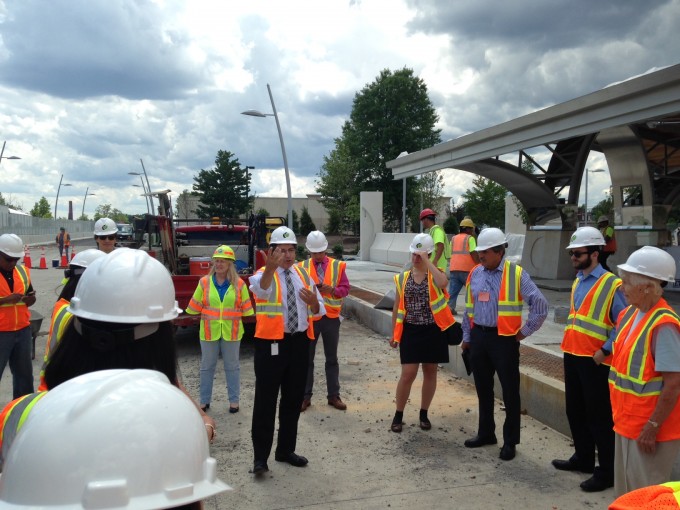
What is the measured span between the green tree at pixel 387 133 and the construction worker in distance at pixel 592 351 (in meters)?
42.9

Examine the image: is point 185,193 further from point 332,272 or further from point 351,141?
point 332,272

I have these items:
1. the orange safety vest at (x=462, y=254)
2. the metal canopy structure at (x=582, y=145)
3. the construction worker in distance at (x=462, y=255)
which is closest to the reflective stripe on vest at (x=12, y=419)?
the construction worker in distance at (x=462, y=255)

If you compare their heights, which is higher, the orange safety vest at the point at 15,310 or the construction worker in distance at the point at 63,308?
the construction worker in distance at the point at 63,308

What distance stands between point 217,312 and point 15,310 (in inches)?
75.1

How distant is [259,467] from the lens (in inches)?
190

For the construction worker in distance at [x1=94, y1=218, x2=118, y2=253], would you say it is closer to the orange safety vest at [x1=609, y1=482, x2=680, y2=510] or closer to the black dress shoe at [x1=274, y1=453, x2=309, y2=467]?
A: the black dress shoe at [x1=274, y1=453, x2=309, y2=467]

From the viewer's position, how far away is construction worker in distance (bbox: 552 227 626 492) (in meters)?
4.48

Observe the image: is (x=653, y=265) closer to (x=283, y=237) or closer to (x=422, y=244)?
(x=422, y=244)

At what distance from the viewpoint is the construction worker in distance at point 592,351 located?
14.7 ft

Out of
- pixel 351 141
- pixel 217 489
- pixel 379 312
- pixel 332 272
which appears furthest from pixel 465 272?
pixel 351 141

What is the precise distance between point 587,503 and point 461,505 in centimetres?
91

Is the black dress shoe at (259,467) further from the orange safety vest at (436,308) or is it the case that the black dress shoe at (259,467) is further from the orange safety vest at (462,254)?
the orange safety vest at (462,254)

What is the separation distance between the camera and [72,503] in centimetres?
140

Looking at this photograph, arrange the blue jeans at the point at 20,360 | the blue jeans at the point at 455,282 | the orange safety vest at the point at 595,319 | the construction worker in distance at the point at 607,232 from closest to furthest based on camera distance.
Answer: the orange safety vest at the point at 595,319 → the blue jeans at the point at 20,360 → the blue jeans at the point at 455,282 → the construction worker in distance at the point at 607,232
